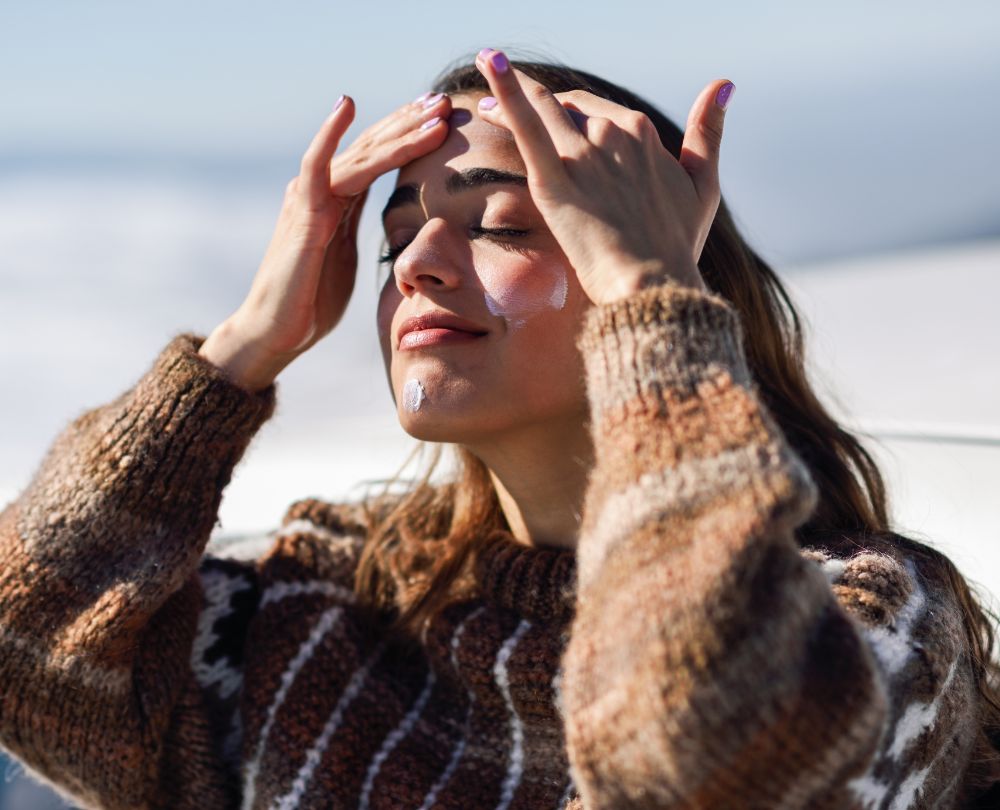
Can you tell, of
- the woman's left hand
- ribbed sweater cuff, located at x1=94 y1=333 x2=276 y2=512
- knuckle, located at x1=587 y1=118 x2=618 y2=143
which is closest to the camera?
the woman's left hand

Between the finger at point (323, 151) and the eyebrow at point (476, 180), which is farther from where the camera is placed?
the finger at point (323, 151)

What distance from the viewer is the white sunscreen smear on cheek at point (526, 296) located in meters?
1.54

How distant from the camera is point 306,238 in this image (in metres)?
1.79

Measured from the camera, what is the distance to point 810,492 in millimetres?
1130

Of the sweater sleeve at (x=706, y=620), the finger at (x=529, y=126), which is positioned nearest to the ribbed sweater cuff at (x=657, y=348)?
the sweater sleeve at (x=706, y=620)

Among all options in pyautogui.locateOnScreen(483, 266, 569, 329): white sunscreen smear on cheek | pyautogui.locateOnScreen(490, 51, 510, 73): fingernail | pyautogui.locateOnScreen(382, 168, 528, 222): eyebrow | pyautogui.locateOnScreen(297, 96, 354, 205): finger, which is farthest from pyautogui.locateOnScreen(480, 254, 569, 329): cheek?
pyautogui.locateOnScreen(297, 96, 354, 205): finger

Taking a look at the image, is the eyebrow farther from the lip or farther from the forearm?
the forearm

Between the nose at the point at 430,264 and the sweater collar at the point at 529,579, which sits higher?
the nose at the point at 430,264

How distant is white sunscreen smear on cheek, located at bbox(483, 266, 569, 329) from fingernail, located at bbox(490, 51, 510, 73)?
0.25m

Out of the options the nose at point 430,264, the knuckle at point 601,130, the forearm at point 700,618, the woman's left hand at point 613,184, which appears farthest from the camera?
the nose at point 430,264

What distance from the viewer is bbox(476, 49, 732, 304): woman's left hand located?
1336 millimetres

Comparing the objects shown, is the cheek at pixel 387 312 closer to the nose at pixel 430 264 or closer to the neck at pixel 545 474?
the nose at pixel 430 264

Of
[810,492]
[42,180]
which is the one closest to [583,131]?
[810,492]

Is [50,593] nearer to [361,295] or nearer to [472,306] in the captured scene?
[472,306]
